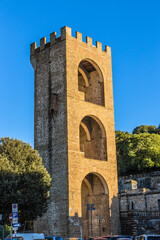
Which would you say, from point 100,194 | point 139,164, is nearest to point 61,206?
point 100,194

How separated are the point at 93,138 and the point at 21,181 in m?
13.9

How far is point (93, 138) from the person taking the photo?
40.0 meters

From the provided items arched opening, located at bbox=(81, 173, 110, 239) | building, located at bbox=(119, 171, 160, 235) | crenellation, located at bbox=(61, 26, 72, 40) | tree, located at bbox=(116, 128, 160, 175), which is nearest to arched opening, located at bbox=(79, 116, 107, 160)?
arched opening, located at bbox=(81, 173, 110, 239)

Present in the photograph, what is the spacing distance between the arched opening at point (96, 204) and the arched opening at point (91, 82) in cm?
847

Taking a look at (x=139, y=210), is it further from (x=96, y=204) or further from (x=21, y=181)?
(x=21, y=181)

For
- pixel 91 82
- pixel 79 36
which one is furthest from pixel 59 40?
pixel 91 82

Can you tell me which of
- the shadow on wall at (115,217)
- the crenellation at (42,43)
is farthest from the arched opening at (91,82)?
the shadow on wall at (115,217)

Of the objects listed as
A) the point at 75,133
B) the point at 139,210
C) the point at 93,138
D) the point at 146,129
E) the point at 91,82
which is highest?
the point at 146,129

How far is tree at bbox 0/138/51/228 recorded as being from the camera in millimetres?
26656

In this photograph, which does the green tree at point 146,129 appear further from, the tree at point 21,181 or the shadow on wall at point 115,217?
the tree at point 21,181

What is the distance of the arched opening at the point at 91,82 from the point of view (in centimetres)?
4075

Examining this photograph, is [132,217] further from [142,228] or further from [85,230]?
[85,230]

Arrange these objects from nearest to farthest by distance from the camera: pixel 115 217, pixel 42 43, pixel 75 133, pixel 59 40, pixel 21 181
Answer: pixel 21 181 < pixel 75 133 < pixel 115 217 < pixel 59 40 < pixel 42 43

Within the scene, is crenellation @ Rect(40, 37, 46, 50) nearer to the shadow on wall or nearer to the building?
the shadow on wall
